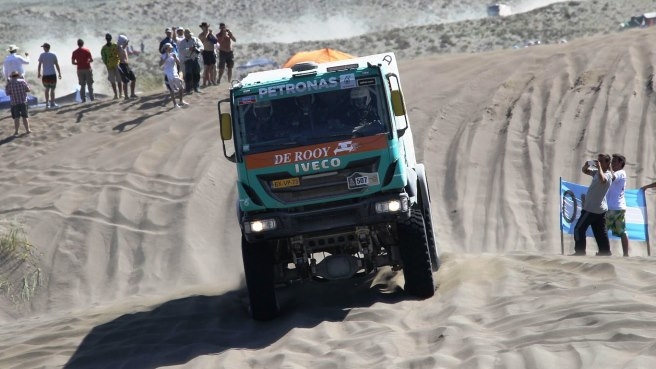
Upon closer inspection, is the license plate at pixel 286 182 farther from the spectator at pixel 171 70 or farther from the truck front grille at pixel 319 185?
the spectator at pixel 171 70

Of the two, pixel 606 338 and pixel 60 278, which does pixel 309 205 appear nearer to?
pixel 606 338

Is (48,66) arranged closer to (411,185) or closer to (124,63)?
(124,63)

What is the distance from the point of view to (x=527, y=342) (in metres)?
8.70

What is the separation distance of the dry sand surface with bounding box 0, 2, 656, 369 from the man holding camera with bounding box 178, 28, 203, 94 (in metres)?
0.46

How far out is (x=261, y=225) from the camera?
10.7m

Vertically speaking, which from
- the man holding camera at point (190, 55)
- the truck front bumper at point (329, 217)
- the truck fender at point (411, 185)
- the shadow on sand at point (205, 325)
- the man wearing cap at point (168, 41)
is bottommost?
the shadow on sand at point (205, 325)

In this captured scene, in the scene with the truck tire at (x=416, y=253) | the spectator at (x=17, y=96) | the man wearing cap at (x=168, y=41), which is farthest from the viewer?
the man wearing cap at (x=168, y=41)

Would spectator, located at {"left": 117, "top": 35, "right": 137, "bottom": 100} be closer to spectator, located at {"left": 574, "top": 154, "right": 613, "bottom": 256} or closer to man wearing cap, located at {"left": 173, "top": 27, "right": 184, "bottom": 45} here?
man wearing cap, located at {"left": 173, "top": 27, "right": 184, "bottom": 45}

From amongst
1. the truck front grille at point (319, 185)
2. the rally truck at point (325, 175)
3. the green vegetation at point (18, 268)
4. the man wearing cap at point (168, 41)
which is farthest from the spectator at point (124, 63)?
the truck front grille at point (319, 185)

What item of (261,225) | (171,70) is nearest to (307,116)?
(261,225)

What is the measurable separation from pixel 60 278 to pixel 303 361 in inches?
307

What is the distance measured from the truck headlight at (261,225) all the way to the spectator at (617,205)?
4.90 metres

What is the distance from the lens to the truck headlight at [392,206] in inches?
419

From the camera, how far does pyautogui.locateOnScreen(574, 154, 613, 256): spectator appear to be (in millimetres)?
12922
